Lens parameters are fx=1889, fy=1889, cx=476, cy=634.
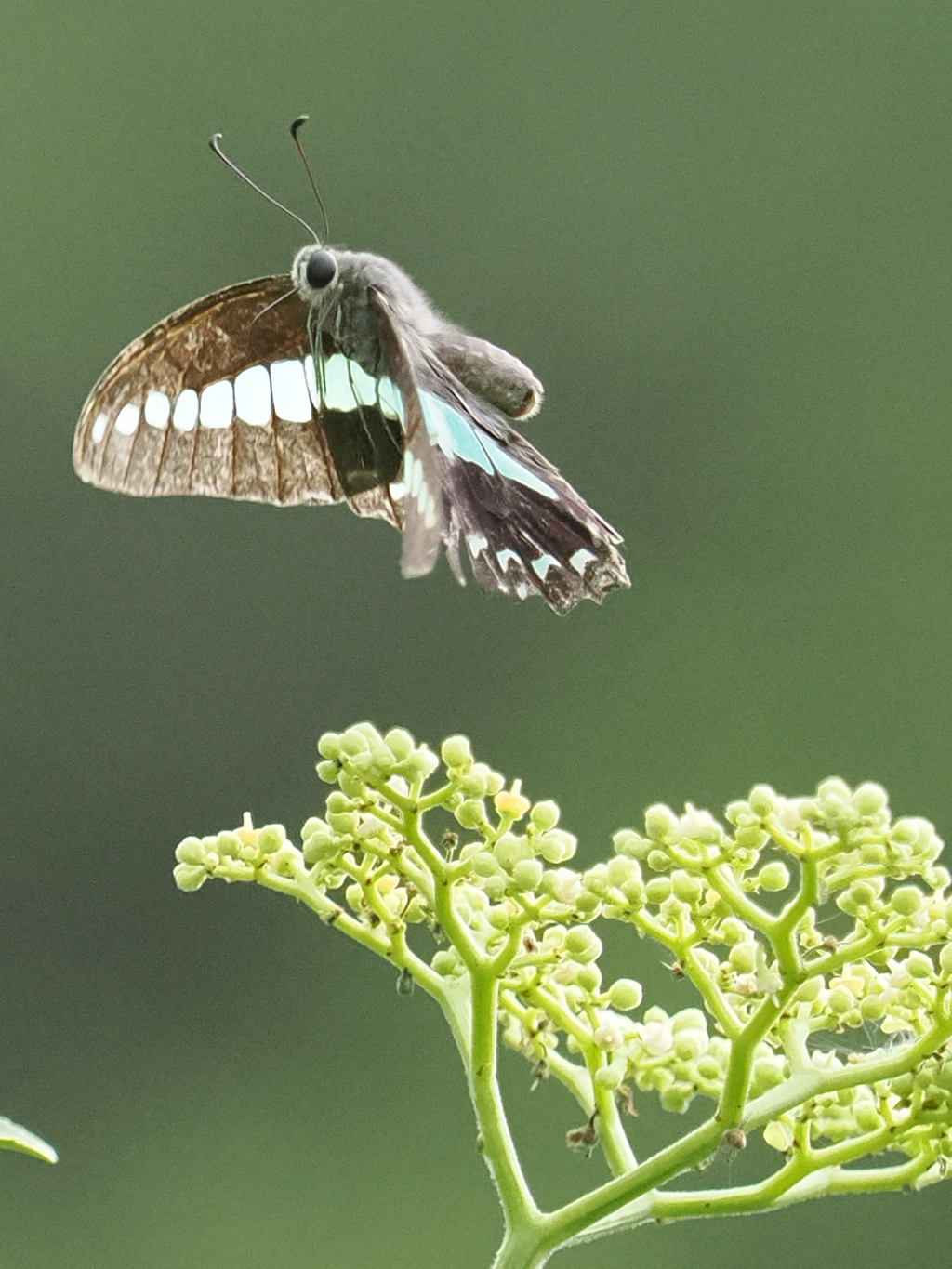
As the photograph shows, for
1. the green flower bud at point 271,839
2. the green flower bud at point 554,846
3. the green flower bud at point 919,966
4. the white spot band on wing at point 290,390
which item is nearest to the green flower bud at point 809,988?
the green flower bud at point 919,966

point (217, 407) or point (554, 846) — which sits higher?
→ point (217, 407)

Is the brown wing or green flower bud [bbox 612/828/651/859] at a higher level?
the brown wing

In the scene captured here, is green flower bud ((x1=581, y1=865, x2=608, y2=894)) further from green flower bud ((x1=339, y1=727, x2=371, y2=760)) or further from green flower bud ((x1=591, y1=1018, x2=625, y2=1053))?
green flower bud ((x1=339, y1=727, x2=371, y2=760))

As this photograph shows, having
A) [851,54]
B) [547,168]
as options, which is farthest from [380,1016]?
[851,54]

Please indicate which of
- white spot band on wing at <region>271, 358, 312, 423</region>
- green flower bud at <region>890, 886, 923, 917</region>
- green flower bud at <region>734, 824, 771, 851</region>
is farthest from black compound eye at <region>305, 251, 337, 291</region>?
green flower bud at <region>890, 886, 923, 917</region>

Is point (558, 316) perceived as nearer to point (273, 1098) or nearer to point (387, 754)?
point (273, 1098)

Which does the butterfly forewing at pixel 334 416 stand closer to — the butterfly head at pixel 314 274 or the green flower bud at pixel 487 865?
the butterfly head at pixel 314 274

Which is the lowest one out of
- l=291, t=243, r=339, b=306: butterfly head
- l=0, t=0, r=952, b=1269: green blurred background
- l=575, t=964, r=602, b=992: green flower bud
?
l=575, t=964, r=602, b=992: green flower bud

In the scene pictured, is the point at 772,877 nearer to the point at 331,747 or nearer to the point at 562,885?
the point at 562,885

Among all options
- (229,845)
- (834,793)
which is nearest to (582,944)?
(834,793)
